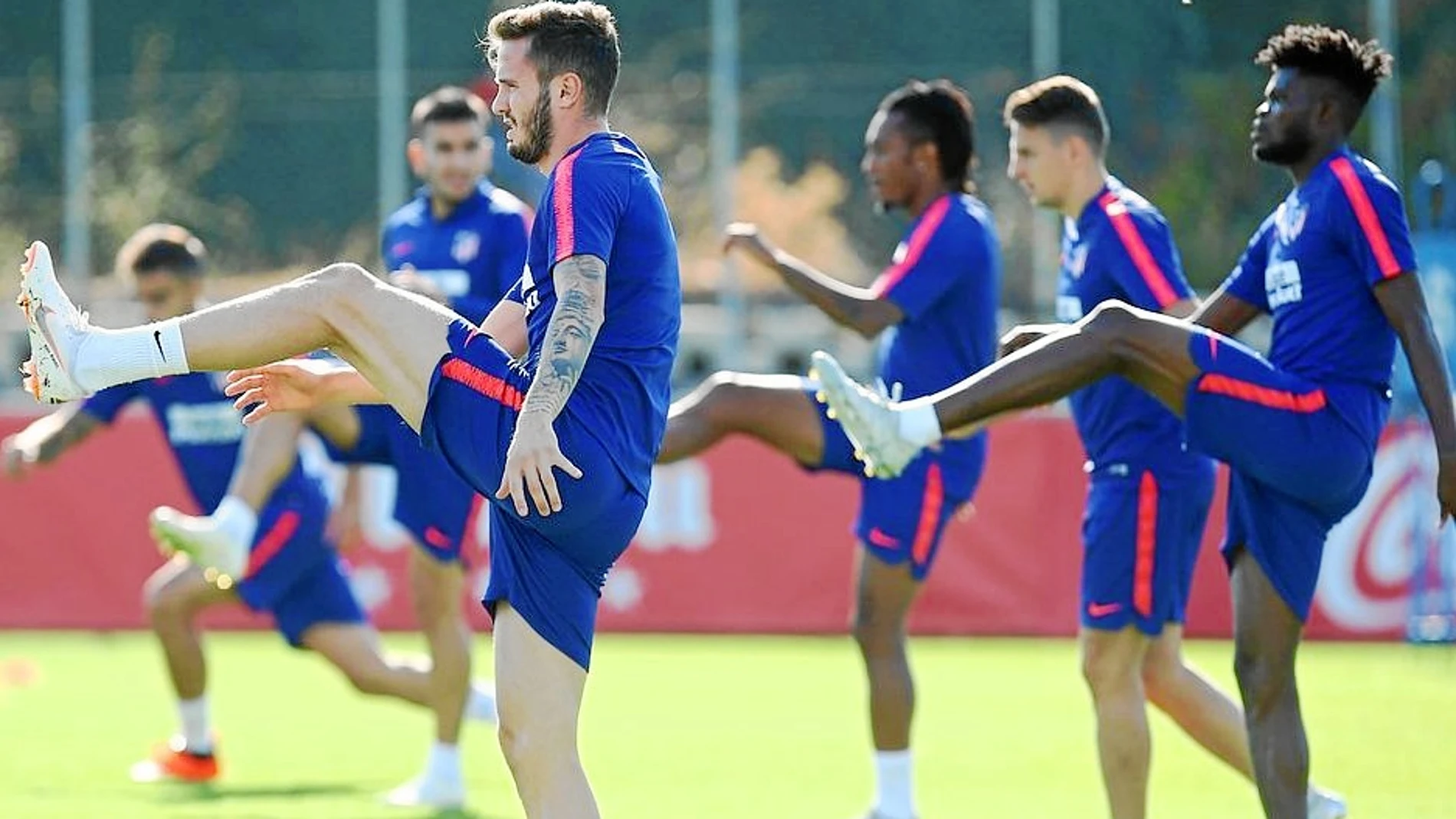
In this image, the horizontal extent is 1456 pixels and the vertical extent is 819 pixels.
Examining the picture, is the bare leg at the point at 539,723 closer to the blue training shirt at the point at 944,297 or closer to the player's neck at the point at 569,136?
the player's neck at the point at 569,136

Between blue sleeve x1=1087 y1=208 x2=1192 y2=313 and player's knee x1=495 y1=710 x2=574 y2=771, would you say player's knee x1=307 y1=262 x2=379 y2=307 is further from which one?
blue sleeve x1=1087 y1=208 x2=1192 y2=313

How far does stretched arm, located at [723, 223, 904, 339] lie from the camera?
27.7ft

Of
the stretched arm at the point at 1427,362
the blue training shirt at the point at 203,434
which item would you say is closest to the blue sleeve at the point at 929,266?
the stretched arm at the point at 1427,362

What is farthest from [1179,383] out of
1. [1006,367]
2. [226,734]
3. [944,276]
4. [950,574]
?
[950,574]

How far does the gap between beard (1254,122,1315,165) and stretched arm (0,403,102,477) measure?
17.9 feet

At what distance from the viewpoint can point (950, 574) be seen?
16.3 m

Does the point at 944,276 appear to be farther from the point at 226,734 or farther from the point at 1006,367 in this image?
the point at 226,734

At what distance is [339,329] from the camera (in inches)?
232

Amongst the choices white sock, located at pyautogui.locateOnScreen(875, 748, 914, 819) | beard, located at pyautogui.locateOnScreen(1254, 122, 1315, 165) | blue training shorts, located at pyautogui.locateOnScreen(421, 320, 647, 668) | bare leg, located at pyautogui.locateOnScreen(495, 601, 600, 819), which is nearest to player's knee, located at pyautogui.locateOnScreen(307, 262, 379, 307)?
blue training shorts, located at pyautogui.locateOnScreen(421, 320, 647, 668)

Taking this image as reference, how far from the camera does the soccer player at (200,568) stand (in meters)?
10.0

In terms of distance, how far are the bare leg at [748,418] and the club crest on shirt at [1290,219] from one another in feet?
6.68

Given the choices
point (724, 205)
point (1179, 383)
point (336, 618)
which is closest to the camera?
point (1179, 383)

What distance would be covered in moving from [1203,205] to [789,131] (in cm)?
328

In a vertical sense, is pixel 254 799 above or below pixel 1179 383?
below
